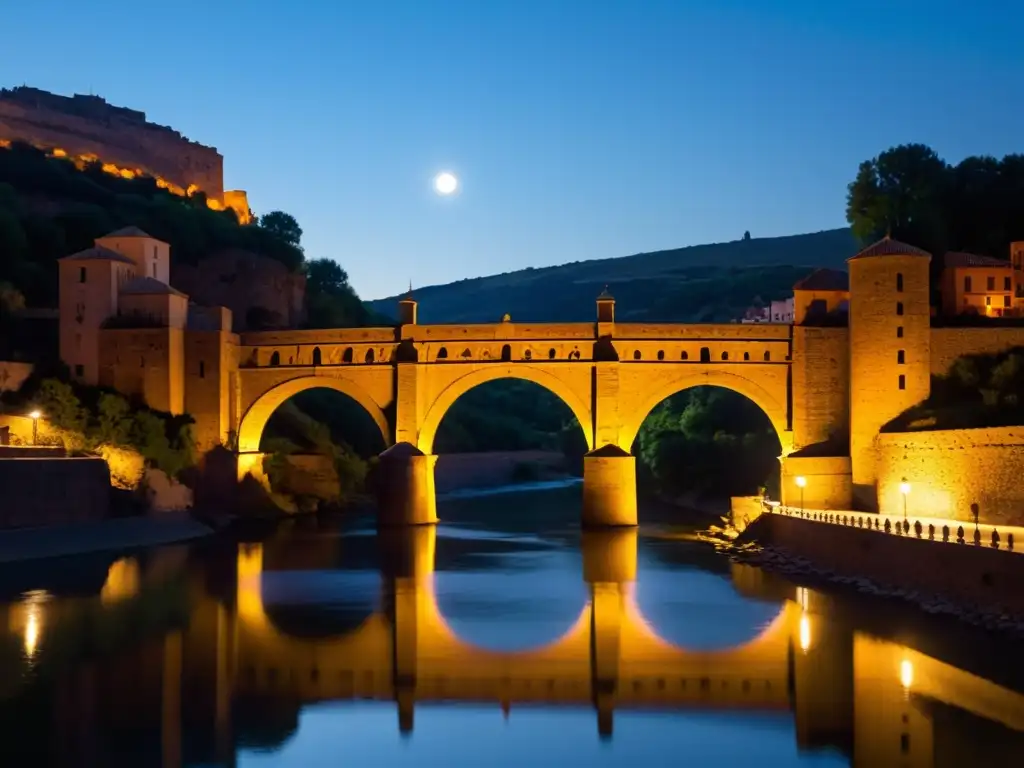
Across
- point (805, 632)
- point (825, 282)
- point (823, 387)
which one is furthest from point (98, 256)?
point (805, 632)

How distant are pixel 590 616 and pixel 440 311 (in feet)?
438

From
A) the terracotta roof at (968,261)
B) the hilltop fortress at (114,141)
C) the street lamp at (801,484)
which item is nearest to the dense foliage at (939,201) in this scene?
the terracotta roof at (968,261)

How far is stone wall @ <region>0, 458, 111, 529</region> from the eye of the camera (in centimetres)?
3500

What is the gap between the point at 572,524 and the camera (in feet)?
157

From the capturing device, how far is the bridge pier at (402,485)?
4366cm

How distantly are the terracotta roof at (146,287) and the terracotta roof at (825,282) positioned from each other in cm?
2166

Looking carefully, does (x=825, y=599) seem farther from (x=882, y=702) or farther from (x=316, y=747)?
(x=316, y=747)

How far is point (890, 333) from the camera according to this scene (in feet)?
127

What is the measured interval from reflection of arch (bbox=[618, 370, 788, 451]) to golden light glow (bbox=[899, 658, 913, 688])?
20952 mm

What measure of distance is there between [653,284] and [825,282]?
102117 mm

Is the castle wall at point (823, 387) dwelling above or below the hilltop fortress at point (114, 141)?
below

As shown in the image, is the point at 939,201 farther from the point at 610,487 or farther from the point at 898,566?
the point at 898,566

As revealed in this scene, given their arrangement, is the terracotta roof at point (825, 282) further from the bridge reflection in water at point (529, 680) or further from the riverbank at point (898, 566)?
the bridge reflection in water at point (529, 680)

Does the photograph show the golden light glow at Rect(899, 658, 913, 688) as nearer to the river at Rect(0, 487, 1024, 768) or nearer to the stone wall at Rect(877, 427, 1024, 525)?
the river at Rect(0, 487, 1024, 768)
